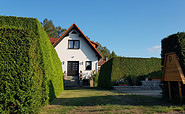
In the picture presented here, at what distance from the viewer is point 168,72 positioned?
5.45 m

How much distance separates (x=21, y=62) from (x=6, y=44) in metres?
0.61

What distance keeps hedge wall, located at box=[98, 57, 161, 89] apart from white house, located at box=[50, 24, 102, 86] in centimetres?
788

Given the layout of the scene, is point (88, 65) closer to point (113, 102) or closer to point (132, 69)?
point (132, 69)

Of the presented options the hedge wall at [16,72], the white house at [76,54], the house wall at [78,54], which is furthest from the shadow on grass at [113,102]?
the house wall at [78,54]

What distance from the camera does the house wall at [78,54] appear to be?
21.4 m

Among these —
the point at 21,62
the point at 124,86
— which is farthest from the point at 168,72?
the point at 124,86

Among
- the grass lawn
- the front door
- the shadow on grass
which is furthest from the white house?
the grass lawn

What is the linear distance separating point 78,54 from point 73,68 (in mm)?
2244

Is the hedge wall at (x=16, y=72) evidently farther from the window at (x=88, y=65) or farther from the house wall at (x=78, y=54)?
the window at (x=88, y=65)

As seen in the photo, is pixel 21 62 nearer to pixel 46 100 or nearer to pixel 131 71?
pixel 46 100

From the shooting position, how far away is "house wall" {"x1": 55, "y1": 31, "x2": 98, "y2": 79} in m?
21.4

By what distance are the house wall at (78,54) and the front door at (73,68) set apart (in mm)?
539

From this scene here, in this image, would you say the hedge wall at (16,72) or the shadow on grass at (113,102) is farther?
the shadow on grass at (113,102)

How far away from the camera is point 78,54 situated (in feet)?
70.9
